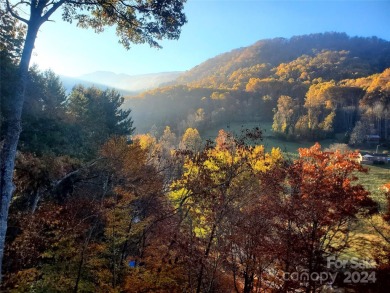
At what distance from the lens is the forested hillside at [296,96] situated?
69.6 meters

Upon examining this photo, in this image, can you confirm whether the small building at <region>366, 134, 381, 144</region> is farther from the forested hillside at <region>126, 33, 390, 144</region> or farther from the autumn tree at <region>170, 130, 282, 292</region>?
the autumn tree at <region>170, 130, 282, 292</region>

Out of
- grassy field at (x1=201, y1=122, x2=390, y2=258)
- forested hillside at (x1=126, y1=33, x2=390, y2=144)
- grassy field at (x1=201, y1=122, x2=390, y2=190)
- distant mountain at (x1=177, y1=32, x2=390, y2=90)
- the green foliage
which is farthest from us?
distant mountain at (x1=177, y1=32, x2=390, y2=90)

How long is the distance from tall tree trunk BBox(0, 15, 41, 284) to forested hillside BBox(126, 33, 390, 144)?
66.3 m

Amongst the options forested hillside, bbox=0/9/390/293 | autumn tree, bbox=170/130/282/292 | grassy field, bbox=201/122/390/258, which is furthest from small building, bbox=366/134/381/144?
autumn tree, bbox=170/130/282/292

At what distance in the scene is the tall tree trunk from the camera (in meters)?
5.69

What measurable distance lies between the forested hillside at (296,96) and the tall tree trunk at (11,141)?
66.3m

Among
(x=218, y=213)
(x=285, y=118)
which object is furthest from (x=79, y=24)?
(x=285, y=118)

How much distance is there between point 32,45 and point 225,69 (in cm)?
15214

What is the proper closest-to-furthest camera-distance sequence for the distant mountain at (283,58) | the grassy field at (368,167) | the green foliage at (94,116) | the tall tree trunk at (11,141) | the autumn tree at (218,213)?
the tall tree trunk at (11,141)
the autumn tree at (218,213)
the green foliage at (94,116)
the grassy field at (368,167)
the distant mountain at (283,58)

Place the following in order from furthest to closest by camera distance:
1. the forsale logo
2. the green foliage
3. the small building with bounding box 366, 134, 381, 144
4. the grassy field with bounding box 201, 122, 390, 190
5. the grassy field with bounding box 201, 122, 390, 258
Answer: the small building with bounding box 366, 134, 381, 144, the grassy field with bounding box 201, 122, 390, 190, the green foliage, the grassy field with bounding box 201, 122, 390, 258, the forsale logo

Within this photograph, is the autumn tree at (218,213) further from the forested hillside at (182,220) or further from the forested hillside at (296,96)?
the forested hillside at (296,96)

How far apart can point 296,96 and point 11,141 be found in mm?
102384

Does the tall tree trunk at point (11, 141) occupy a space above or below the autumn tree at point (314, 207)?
above

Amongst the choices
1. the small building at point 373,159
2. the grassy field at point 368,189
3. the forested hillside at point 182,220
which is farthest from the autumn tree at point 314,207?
the small building at point 373,159
